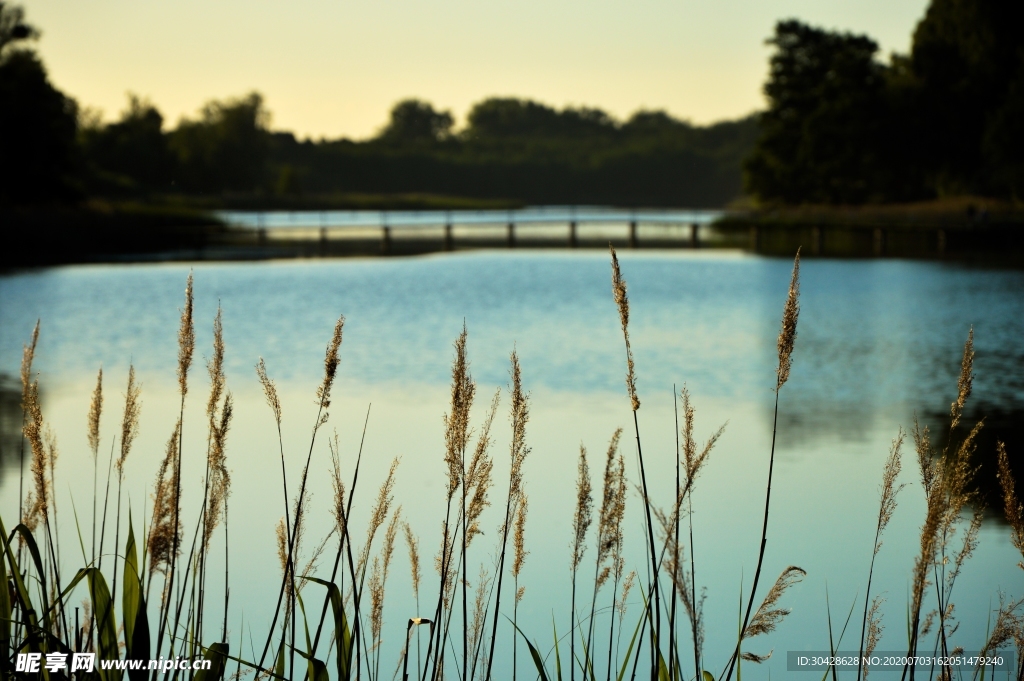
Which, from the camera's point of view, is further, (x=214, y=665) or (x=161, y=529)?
(x=214, y=665)

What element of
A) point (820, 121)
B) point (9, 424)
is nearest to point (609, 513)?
point (9, 424)

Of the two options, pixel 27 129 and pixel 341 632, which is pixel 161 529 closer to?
pixel 341 632

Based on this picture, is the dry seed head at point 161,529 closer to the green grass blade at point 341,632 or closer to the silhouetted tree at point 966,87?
the green grass blade at point 341,632

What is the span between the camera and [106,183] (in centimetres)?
5866

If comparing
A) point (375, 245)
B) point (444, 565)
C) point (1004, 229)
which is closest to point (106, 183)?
point (375, 245)

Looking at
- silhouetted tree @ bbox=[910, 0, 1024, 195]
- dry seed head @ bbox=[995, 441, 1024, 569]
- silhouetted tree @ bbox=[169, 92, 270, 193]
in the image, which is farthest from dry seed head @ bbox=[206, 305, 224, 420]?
silhouetted tree @ bbox=[169, 92, 270, 193]

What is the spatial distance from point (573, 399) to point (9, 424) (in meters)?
4.88

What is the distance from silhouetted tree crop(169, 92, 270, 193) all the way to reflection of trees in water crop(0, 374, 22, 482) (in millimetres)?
66823

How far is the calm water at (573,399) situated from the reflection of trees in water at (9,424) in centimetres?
8

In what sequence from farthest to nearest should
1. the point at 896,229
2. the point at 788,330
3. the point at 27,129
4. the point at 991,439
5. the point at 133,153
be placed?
1. the point at 133,153
2. the point at 896,229
3. the point at 27,129
4. the point at 991,439
5. the point at 788,330

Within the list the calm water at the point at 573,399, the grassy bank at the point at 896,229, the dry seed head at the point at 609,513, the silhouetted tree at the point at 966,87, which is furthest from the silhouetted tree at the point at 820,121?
the dry seed head at the point at 609,513

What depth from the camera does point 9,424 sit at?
9281mm

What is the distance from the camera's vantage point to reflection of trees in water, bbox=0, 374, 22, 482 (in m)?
7.63

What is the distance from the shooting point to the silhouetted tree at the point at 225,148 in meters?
80.3
